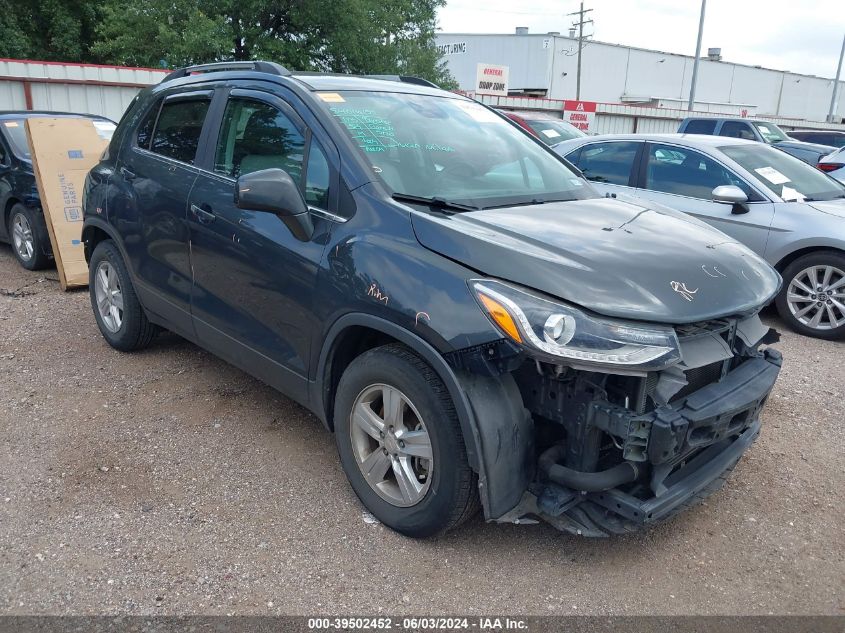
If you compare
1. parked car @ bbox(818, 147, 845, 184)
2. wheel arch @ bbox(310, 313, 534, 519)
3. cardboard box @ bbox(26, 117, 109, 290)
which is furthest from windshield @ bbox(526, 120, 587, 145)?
wheel arch @ bbox(310, 313, 534, 519)

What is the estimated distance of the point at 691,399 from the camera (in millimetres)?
2562

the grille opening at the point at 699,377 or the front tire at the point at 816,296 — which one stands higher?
the grille opening at the point at 699,377

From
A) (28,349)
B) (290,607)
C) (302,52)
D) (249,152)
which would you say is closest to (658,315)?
(290,607)

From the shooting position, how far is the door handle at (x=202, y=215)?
3629 mm

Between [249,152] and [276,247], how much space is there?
688 millimetres

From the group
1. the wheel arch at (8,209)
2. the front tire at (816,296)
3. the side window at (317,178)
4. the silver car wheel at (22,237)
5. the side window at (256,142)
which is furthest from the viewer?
the wheel arch at (8,209)

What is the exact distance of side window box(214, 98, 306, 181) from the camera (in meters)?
3.34

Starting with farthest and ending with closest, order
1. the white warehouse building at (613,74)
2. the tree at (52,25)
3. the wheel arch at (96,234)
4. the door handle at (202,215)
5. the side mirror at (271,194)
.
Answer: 1. the white warehouse building at (613,74)
2. the tree at (52,25)
3. the wheel arch at (96,234)
4. the door handle at (202,215)
5. the side mirror at (271,194)

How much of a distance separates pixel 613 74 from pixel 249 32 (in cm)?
4711

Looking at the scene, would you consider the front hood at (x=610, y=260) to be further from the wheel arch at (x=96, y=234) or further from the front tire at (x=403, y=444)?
the wheel arch at (x=96, y=234)

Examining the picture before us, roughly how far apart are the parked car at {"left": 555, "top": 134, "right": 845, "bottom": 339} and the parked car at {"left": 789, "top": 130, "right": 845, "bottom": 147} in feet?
41.7

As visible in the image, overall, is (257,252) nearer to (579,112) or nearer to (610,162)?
(610,162)

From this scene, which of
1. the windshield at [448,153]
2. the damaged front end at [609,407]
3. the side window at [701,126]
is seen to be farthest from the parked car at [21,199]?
the side window at [701,126]

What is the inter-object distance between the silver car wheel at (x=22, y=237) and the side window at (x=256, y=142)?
4.49 m
